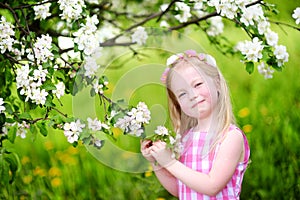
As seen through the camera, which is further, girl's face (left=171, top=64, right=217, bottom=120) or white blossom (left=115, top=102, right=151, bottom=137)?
girl's face (left=171, top=64, right=217, bottom=120)

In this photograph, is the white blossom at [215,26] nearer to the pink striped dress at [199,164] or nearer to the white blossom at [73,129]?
the pink striped dress at [199,164]

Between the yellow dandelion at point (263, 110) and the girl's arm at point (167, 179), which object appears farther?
the yellow dandelion at point (263, 110)

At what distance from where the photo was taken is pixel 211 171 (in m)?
1.91

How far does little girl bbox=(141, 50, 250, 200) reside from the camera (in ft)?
6.23

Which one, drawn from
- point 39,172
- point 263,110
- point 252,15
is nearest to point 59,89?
point 252,15

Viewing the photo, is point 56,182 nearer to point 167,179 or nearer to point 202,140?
point 167,179

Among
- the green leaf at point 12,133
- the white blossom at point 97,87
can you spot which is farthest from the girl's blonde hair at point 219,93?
the green leaf at point 12,133

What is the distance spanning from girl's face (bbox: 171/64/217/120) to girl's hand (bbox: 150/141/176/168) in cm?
15

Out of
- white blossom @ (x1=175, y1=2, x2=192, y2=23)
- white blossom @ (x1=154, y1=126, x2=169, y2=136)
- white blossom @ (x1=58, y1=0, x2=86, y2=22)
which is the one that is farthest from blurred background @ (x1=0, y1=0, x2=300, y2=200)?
white blossom @ (x1=58, y1=0, x2=86, y2=22)

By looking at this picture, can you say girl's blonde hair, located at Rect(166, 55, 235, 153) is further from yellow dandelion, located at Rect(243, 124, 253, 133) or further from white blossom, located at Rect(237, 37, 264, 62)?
yellow dandelion, located at Rect(243, 124, 253, 133)

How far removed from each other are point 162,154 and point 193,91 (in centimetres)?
21

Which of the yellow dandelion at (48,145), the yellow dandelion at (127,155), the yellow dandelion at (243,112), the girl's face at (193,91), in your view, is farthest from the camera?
the yellow dandelion at (48,145)

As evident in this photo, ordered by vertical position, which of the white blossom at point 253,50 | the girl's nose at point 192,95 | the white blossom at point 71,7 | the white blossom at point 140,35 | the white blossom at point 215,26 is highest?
the white blossom at point 215,26

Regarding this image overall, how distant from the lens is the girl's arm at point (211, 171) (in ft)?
6.21
